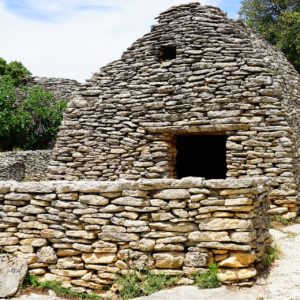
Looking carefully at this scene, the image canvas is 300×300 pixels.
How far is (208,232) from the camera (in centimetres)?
521

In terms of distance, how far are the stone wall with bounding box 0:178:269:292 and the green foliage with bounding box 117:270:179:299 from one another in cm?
10

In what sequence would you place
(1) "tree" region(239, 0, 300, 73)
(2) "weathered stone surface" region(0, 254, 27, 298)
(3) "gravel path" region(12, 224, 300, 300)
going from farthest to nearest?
1. (1) "tree" region(239, 0, 300, 73)
2. (2) "weathered stone surface" region(0, 254, 27, 298)
3. (3) "gravel path" region(12, 224, 300, 300)

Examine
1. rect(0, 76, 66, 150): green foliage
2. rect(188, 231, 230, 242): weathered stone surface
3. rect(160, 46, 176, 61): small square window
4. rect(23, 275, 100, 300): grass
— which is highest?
rect(160, 46, 176, 61): small square window

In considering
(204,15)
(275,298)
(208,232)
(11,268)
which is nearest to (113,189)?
(208,232)

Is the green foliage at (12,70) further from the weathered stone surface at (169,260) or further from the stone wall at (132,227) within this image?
the weathered stone surface at (169,260)

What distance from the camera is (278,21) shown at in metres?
19.4

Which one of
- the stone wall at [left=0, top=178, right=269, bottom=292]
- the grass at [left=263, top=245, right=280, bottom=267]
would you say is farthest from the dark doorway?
the stone wall at [left=0, top=178, right=269, bottom=292]

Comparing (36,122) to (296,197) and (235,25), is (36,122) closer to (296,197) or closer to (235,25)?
(235,25)

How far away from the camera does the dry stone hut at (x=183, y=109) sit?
29.5 feet

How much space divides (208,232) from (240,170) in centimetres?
405

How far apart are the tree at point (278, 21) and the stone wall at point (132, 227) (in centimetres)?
1408

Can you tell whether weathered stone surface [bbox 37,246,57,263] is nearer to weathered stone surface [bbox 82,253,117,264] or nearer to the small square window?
weathered stone surface [bbox 82,253,117,264]

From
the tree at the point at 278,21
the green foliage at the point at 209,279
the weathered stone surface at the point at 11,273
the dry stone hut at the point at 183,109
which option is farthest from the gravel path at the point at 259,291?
the tree at the point at 278,21

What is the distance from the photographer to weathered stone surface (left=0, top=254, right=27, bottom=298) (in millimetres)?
5488
